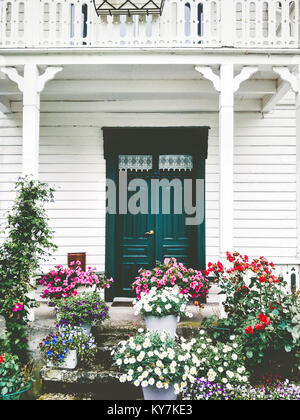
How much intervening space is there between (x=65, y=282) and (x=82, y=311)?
0.81 m

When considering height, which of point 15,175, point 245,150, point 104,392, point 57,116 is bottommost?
point 104,392

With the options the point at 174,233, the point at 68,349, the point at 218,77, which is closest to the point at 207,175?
the point at 174,233

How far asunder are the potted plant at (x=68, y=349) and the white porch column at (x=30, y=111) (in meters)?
2.18

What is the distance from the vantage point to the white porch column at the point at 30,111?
525 cm

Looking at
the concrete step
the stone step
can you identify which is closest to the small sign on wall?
the stone step

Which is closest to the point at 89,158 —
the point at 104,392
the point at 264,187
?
the point at 264,187

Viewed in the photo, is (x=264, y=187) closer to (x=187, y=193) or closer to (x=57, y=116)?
(x=187, y=193)

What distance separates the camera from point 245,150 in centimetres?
694

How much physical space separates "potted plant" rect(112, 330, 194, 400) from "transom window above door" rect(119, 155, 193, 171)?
375cm

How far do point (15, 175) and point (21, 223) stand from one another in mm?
2457

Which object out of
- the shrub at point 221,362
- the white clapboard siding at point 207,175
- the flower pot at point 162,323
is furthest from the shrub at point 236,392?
the white clapboard siding at point 207,175

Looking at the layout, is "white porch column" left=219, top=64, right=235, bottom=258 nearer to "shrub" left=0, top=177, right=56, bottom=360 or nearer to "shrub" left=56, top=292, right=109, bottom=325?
"shrub" left=56, top=292, right=109, bottom=325

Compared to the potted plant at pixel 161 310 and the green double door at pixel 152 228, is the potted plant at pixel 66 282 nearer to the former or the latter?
the potted plant at pixel 161 310

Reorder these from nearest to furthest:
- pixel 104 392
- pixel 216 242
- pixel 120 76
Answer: pixel 104 392, pixel 120 76, pixel 216 242
